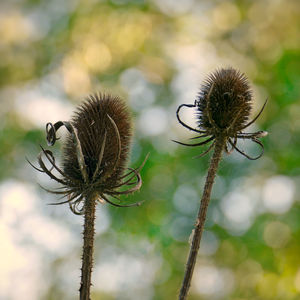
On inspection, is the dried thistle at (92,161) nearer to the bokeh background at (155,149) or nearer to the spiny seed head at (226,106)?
the spiny seed head at (226,106)

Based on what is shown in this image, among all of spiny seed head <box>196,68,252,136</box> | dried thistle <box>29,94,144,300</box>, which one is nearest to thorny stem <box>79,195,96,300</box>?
dried thistle <box>29,94,144,300</box>

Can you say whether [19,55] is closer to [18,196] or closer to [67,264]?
[18,196]

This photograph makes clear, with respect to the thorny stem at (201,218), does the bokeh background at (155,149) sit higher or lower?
higher

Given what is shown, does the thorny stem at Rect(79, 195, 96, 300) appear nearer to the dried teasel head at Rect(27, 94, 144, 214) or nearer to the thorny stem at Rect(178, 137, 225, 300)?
the dried teasel head at Rect(27, 94, 144, 214)

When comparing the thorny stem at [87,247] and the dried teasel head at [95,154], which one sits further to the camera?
the dried teasel head at [95,154]

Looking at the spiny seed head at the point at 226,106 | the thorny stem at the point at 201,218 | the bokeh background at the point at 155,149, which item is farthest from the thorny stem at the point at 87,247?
the bokeh background at the point at 155,149

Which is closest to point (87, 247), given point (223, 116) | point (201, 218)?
point (201, 218)
